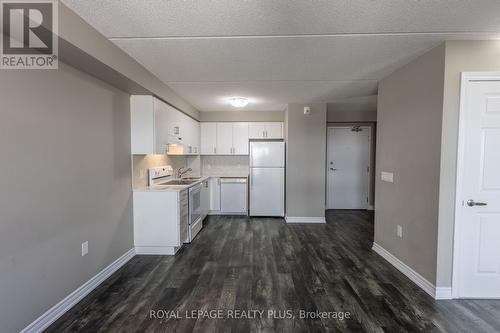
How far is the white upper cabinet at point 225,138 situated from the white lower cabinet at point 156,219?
2303 millimetres

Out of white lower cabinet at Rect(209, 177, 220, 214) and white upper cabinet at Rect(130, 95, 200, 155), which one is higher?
white upper cabinet at Rect(130, 95, 200, 155)

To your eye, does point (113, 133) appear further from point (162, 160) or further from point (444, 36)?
point (444, 36)

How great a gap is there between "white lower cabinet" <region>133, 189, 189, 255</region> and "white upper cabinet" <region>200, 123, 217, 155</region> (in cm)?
229

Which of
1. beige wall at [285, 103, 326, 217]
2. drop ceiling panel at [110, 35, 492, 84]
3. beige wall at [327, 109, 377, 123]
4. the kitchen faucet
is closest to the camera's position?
drop ceiling panel at [110, 35, 492, 84]

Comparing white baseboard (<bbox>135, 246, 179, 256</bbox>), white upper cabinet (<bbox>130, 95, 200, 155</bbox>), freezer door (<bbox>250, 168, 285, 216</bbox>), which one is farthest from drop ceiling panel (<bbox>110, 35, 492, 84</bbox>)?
white baseboard (<bbox>135, 246, 179, 256</bbox>)

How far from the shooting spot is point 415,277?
94.7 inches

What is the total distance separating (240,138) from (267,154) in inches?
33.7

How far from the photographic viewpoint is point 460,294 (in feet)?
7.02

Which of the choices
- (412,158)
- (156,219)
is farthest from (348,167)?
(156,219)

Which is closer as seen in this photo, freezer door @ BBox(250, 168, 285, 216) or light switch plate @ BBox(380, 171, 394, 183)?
light switch plate @ BBox(380, 171, 394, 183)

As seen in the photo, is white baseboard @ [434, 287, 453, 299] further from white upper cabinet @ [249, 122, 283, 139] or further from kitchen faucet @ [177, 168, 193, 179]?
kitchen faucet @ [177, 168, 193, 179]

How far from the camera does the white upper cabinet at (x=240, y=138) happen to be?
17.2ft

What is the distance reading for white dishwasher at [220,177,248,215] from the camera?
16.7 ft

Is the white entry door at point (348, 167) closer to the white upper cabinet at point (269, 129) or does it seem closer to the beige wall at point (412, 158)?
the white upper cabinet at point (269, 129)
